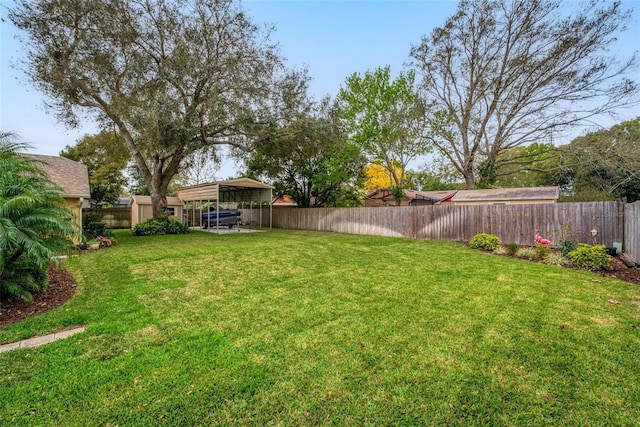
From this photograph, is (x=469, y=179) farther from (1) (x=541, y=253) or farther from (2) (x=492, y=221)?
(1) (x=541, y=253)

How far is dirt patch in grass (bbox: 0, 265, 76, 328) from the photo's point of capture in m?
3.34

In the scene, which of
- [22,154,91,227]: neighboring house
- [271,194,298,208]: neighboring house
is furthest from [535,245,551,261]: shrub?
[271,194,298,208]: neighboring house

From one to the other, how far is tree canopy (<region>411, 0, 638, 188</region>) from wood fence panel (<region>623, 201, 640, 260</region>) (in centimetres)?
919

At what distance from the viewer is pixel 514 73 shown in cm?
1358

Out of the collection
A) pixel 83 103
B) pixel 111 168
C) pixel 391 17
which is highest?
pixel 391 17

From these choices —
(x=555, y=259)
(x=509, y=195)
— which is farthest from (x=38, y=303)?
(x=509, y=195)

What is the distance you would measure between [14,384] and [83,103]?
13676 millimetres

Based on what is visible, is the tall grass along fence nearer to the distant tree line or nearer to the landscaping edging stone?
the distant tree line

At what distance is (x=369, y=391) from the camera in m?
2.04

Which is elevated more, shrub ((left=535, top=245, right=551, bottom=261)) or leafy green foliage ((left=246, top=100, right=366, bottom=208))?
leafy green foliage ((left=246, top=100, right=366, bottom=208))

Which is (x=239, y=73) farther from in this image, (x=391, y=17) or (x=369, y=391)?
(x=369, y=391)

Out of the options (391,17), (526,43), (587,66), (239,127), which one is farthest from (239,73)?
(587,66)

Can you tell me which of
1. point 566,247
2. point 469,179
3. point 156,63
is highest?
point 156,63

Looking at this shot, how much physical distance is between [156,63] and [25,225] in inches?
408
